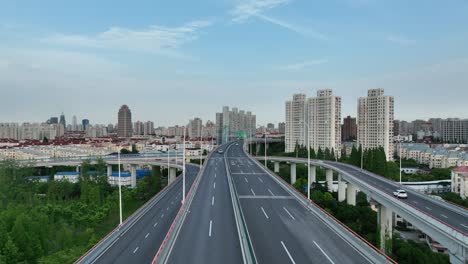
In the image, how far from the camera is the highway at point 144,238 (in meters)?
20.0

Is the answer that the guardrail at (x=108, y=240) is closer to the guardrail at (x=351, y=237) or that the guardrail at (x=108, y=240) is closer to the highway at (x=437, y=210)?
the guardrail at (x=351, y=237)

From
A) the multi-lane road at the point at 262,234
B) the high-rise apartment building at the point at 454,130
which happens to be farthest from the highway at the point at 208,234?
the high-rise apartment building at the point at 454,130

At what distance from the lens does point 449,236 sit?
18.3 meters

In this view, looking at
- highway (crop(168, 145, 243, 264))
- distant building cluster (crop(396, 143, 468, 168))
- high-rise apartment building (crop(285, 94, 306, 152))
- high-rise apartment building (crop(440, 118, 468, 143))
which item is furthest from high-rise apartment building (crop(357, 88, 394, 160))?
high-rise apartment building (crop(440, 118, 468, 143))

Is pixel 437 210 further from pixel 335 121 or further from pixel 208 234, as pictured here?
pixel 335 121

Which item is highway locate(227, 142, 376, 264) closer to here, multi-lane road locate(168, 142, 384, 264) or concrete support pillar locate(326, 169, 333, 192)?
multi-lane road locate(168, 142, 384, 264)

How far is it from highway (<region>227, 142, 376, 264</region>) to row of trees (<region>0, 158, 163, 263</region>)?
43.3 feet

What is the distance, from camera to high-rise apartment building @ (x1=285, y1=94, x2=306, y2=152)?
409 ft

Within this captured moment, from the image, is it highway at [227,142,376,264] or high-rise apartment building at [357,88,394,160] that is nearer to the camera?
highway at [227,142,376,264]

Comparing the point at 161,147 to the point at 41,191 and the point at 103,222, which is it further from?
the point at 103,222

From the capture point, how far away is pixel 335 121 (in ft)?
368

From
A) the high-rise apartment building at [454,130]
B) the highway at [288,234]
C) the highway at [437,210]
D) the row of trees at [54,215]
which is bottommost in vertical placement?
the row of trees at [54,215]

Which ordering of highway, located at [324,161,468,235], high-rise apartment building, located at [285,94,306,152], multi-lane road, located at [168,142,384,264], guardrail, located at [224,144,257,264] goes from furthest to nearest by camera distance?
high-rise apartment building, located at [285,94,306,152] → highway, located at [324,161,468,235] → multi-lane road, located at [168,142,384,264] → guardrail, located at [224,144,257,264]

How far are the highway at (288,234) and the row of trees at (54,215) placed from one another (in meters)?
13.2
